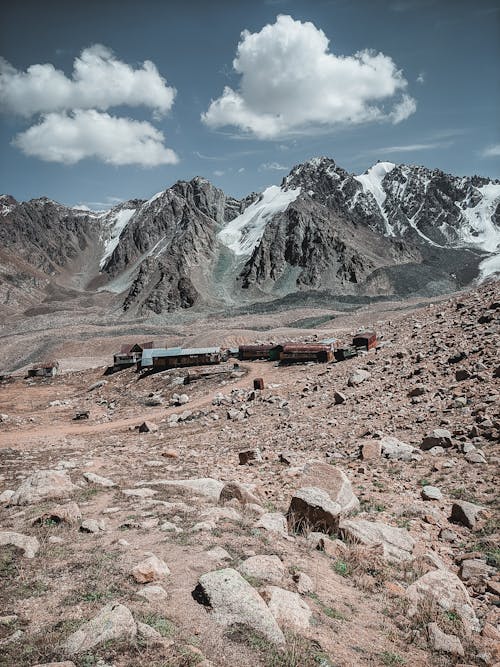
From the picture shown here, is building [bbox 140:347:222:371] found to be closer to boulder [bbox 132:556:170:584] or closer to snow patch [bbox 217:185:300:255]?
boulder [bbox 132:556:170:584]

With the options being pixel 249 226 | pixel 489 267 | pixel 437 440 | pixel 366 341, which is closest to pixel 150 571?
pixel 437 440

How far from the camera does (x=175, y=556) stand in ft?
21.9

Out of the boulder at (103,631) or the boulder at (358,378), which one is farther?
the boulder at (358,378)

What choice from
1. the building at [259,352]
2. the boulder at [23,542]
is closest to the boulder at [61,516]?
the boulder at [23,542]

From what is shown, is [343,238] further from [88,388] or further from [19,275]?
[88,388]

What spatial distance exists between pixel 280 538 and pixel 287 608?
2.24 meters

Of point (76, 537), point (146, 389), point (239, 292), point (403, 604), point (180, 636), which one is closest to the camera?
point (180, 636)

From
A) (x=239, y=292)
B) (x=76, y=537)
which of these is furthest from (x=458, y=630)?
(x=239, y=292)

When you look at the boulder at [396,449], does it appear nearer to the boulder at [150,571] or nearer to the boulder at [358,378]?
the boulder at [358,378]

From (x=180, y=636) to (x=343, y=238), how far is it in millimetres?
154436

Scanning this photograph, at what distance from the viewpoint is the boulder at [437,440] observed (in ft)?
43.1

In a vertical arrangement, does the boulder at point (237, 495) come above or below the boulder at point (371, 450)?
above

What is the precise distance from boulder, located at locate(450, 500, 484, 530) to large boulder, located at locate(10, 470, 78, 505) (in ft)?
28.5

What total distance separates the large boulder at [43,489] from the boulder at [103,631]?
528cm
